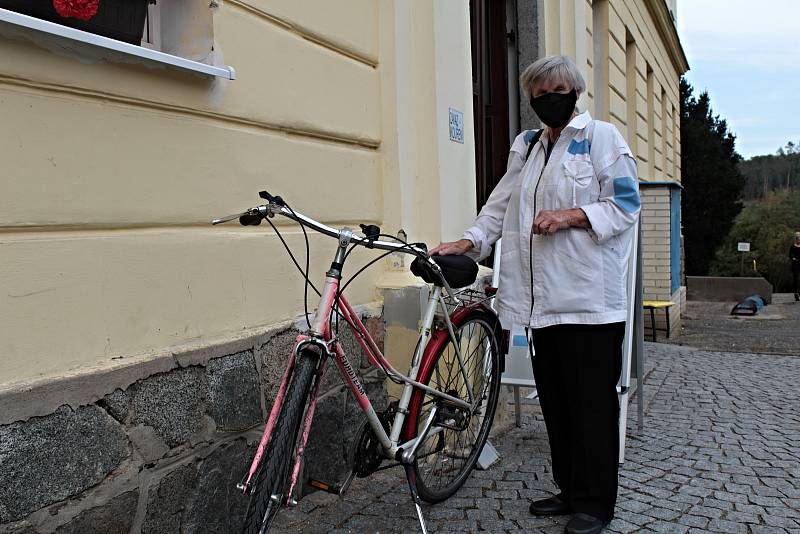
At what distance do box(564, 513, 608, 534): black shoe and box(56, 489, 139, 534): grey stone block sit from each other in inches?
64.9

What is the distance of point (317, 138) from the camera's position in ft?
11.2

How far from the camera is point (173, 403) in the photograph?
253 cm

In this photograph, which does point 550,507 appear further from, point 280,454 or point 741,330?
point 741,330

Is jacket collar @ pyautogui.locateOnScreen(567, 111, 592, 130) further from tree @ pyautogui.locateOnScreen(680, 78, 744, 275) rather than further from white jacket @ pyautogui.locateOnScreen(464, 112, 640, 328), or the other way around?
tree @ pyautogui.locateOnScreen(680, 78, 744, 275)

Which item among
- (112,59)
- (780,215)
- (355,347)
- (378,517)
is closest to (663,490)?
(378,517)

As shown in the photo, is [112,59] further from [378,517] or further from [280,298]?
[378,517]

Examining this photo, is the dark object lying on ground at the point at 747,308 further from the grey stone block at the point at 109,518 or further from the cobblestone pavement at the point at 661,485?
the grey stone block at the point at 109,518

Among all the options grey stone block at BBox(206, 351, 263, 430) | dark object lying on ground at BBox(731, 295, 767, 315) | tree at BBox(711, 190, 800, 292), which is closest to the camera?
grey stone block at BBox(206, 351, 263, 430)

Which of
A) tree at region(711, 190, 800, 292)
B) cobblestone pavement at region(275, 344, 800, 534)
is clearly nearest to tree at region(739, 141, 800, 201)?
tree at region(711, 190, 800, 292)

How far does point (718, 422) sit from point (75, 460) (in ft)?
12.9

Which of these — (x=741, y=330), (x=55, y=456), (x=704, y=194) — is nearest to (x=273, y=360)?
(x=55, y=456)

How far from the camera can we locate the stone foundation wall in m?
2.06

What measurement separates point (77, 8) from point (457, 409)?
2118mm

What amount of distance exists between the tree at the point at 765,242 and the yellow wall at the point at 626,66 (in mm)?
16946
